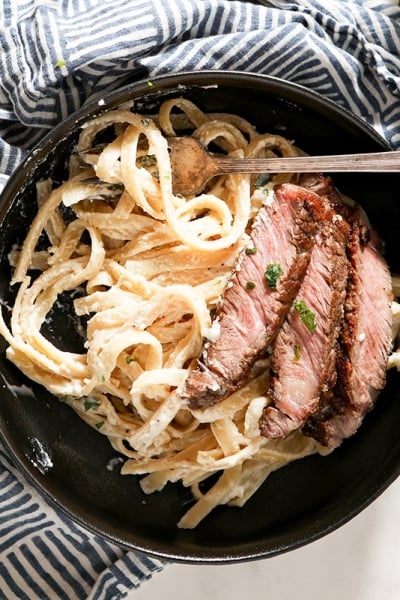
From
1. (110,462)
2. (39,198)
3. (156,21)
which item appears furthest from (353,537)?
(156,21)

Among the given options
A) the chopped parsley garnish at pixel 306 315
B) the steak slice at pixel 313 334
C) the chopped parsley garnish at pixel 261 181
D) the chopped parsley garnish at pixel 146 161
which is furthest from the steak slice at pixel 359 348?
the chopped parsley garnish at pixel 146 161

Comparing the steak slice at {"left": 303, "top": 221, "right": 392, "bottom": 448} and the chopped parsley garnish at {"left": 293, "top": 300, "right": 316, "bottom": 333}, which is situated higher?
the chopped parsley garnish at {"left": 293, "top": 300, "right": 316, "bottom": 333}

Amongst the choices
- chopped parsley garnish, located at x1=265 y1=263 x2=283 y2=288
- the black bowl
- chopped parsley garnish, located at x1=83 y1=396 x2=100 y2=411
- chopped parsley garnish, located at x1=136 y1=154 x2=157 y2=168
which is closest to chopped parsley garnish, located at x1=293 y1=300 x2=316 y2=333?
chopped parsley garnish, located at x1=265 y1=263 x2=283 y2=288

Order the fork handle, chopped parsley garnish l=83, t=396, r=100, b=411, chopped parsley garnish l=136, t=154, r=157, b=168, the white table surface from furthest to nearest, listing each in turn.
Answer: the white table surface, chopped parsley garnish l=83, t=396, r=100, b=411, chopped parsley garnish l=136, t=154, r=157, b=168, the fork handle

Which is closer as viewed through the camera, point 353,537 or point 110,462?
point 110,462

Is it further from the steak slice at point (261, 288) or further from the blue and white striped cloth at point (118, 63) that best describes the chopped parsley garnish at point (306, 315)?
the blue and white striped cloth at point (118, 63)

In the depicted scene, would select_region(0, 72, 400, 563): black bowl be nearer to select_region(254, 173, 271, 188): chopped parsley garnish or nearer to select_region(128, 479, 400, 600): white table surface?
select_region(254, 173, 271, 188): chopped parsley garnish

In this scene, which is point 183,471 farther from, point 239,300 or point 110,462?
point 239,300
